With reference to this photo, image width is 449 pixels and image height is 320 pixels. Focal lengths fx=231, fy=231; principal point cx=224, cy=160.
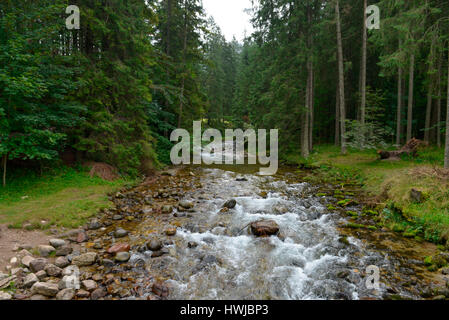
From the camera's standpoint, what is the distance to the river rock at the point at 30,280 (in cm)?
409

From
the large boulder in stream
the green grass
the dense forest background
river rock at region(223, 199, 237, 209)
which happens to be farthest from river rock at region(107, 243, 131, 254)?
the dense forest background

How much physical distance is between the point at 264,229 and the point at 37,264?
5330mm

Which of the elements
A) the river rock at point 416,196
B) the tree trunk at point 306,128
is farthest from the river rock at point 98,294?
the tree trunk at point 306,128

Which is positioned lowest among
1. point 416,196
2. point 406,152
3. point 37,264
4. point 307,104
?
point 37,264

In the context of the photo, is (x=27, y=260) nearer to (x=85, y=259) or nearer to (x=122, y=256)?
(x=85, y=259)

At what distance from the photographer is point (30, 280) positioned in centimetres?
415

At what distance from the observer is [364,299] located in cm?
419

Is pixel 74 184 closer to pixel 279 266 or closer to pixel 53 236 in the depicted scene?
pixel 53 236

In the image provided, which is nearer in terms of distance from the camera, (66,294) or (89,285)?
(66,294)

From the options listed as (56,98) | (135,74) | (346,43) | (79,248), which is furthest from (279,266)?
(346,43)

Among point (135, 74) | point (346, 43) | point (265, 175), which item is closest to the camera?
point (135, 74)

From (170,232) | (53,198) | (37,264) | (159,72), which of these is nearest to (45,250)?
(37,264)

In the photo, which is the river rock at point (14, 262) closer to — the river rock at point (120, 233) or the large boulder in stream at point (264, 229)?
the river rock at point (120, 233)
